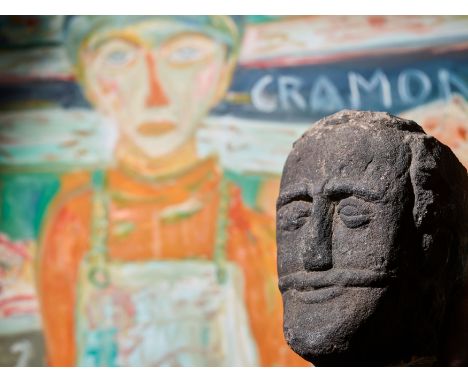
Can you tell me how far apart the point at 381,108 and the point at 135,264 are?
2363mm

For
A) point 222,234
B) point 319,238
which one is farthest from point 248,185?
point 319,238

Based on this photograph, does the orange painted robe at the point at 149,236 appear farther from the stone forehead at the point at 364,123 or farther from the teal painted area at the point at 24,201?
the stone forehead at the point at 364,123

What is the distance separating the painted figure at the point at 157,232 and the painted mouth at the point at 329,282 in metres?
3.00

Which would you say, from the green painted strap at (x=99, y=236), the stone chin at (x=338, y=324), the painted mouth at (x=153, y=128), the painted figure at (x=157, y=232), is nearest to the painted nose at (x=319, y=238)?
the stone chin at (x=338, y=324)

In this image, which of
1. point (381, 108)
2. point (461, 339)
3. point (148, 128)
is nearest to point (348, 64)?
point (381, 108)

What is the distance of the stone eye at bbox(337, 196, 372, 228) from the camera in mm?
3754

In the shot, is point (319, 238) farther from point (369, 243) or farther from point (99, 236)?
point (99, 236)

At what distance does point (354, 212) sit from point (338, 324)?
1.58ft

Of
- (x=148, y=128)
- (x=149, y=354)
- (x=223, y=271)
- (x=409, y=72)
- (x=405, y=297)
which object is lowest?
(x=149, y=354)

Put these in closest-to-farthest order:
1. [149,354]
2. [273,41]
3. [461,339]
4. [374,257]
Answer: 1. [374,257]
2. [461,339]
3. [149,354]
4. [273,41]

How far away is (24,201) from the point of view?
7.66m

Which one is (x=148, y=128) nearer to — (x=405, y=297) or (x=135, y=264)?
(x=135, y=264)

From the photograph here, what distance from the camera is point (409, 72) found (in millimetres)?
7164

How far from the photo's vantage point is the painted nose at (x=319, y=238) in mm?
3750
